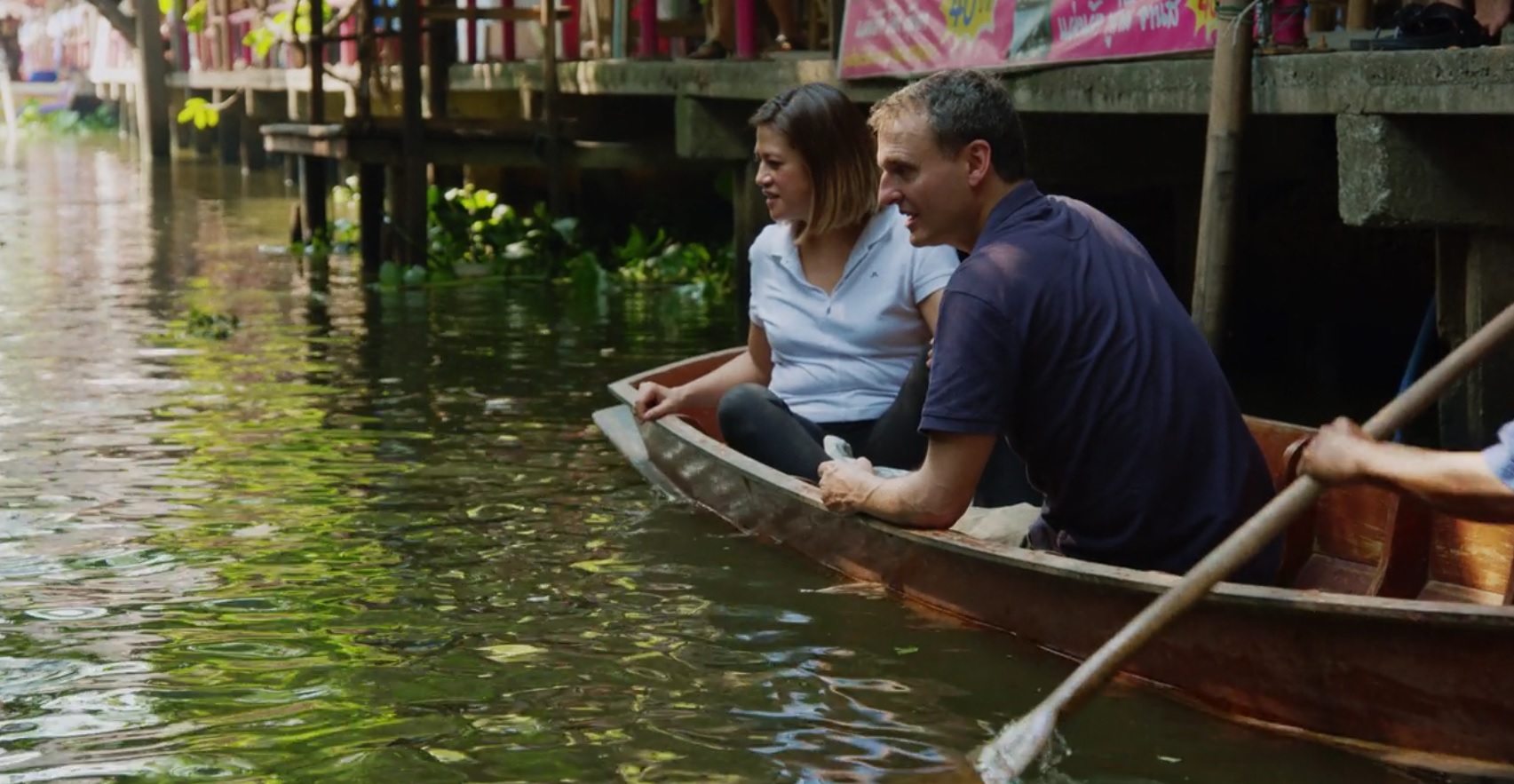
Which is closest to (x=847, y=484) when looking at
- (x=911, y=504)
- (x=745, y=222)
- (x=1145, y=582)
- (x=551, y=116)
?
(x=911, y=504)

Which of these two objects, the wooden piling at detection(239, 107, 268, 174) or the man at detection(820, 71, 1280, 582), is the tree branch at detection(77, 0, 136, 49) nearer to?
the wooden piling at detection(239, 107, 268, 174)

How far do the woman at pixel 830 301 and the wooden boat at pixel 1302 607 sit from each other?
22 cm

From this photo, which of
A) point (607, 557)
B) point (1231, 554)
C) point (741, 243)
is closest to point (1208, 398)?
point (1231, 554)

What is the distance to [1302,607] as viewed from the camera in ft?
14.1

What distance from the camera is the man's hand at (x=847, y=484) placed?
547 centimetres

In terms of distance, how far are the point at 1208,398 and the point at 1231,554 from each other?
1.90 ft

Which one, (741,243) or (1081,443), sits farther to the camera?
(741,243)

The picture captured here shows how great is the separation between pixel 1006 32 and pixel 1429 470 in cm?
513

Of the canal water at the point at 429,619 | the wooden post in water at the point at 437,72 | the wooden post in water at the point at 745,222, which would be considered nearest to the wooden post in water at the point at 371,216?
the wooden post in water at the point at 437,72

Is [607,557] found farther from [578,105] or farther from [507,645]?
[578,105]

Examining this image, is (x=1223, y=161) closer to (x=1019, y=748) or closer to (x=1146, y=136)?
(x=1146, y=136)

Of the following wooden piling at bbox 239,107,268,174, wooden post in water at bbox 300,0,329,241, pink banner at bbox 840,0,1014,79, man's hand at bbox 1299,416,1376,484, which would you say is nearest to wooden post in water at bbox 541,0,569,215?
wooden post in water at bbox 300,0,329,241

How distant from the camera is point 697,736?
15.5 feet

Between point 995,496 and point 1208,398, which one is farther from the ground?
point 1208,398
